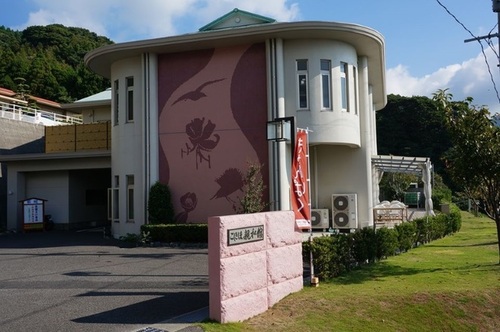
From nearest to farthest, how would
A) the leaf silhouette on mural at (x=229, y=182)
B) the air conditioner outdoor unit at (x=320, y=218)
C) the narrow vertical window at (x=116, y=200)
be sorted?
the leaf silhouette on mural at (x=229, y=182) < the air conditioner outdoor unit at (x=320, y=218) < the narrow vertical window at (x=116, y=200)

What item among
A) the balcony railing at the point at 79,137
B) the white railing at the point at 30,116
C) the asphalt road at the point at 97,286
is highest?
the white railing at the point at 30,116

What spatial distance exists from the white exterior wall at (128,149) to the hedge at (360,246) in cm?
886

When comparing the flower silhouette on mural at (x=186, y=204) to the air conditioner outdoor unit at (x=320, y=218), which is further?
the air conditioner outdoor unit at (x=320, y=218)

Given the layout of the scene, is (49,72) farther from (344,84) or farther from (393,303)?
(393,303)

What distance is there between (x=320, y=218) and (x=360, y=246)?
253 inches

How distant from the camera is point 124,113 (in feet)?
60.3

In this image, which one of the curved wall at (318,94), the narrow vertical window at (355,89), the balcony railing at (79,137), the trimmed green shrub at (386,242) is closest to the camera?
the trimmed green shrub at (386,242)

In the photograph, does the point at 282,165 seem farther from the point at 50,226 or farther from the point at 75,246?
the point at 50,226

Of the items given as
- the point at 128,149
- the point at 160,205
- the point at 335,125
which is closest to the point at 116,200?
the point at 128,149

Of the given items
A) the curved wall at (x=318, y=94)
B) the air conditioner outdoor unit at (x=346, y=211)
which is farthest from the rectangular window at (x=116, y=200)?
the air conditioner outdoor unit at (x=346, y=211)

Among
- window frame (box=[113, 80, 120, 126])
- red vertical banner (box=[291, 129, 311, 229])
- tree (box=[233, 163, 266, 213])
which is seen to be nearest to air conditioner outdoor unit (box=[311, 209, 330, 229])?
tree (box=[233, 163, 266, 213])

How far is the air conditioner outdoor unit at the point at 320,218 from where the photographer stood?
1766 cm

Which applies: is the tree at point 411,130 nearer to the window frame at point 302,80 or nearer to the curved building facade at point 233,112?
the curved building facade at point 233,112

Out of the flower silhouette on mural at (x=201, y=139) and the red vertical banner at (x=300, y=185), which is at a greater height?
the flower silhouette on mural at (x=201, y=139)
